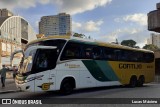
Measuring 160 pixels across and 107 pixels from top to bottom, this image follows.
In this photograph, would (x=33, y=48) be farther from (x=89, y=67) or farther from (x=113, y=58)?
(x=113, y=58)

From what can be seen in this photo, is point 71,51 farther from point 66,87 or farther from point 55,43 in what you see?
point 66,87

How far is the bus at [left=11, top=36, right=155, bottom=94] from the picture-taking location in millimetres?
16062

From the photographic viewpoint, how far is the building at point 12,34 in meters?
72.9

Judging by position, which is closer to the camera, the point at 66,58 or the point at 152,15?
the point at 66,58

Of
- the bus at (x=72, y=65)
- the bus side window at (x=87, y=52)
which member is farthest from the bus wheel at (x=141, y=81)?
the bus side window at (x=87, y=52)

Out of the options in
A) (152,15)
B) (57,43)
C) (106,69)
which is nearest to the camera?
(57,43)

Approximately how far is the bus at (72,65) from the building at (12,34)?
52105 millimetres

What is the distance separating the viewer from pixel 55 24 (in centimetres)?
9988

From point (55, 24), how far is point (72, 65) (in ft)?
272

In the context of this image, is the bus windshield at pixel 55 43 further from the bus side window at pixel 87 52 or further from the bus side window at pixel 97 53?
the bus side window at pixel 97 53

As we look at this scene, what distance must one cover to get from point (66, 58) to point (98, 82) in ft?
11.3

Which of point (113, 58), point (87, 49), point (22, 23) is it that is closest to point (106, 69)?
point (113, 58)

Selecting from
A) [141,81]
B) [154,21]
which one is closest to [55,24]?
[154,21]

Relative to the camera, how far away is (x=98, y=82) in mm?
19938
